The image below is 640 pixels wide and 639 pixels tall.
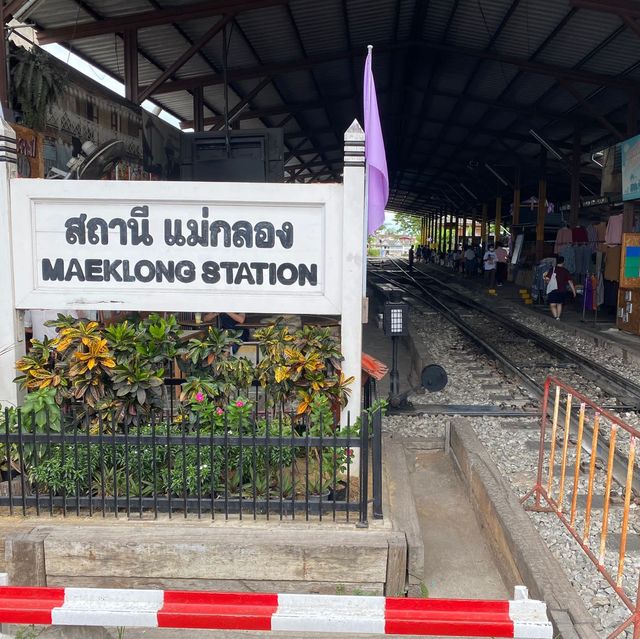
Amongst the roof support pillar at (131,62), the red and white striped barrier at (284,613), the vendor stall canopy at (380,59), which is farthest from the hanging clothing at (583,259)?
the red and white striped barrier at (284,613)

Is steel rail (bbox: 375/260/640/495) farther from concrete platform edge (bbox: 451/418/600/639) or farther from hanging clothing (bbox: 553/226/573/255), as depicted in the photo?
hanging clothing (bbox: 553/226/573/255)

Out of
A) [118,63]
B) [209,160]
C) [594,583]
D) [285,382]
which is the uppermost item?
[118,63]

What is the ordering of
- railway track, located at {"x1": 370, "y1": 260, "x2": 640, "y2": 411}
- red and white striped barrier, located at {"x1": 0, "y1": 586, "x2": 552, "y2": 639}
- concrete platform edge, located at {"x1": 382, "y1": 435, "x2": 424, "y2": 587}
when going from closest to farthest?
red and white striped barrier, located at {"x1": 0, "y1": 586, "x2": 552, "y2": 639} → concrete platform edge, located at {"x1": 382, "y1": 435, "x2": 424, "y2": 587} → railway track, located at {"x1": 370, "y1": 260, "x2": 640, "y2": 411}

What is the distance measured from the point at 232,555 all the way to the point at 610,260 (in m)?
15.1

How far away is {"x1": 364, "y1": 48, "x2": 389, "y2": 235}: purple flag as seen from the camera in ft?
14.5

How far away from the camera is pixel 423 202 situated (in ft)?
182

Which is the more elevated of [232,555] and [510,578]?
[232,555]

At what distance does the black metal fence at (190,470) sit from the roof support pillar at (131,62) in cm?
760

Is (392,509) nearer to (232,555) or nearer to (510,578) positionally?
(510,578)

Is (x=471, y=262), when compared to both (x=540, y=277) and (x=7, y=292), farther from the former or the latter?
(x=7, y=292)

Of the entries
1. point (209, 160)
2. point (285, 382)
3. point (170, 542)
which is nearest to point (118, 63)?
point (209, 160)

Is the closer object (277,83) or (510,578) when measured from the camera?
(510,578)

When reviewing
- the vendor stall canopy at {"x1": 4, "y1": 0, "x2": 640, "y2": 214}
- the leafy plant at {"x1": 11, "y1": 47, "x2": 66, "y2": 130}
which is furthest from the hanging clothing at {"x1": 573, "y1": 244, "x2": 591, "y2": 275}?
the leafy plant at {"x1": 11, "y1": 47, "x2": 66, "y2": 130}

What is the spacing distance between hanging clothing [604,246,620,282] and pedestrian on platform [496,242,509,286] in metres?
10.4
